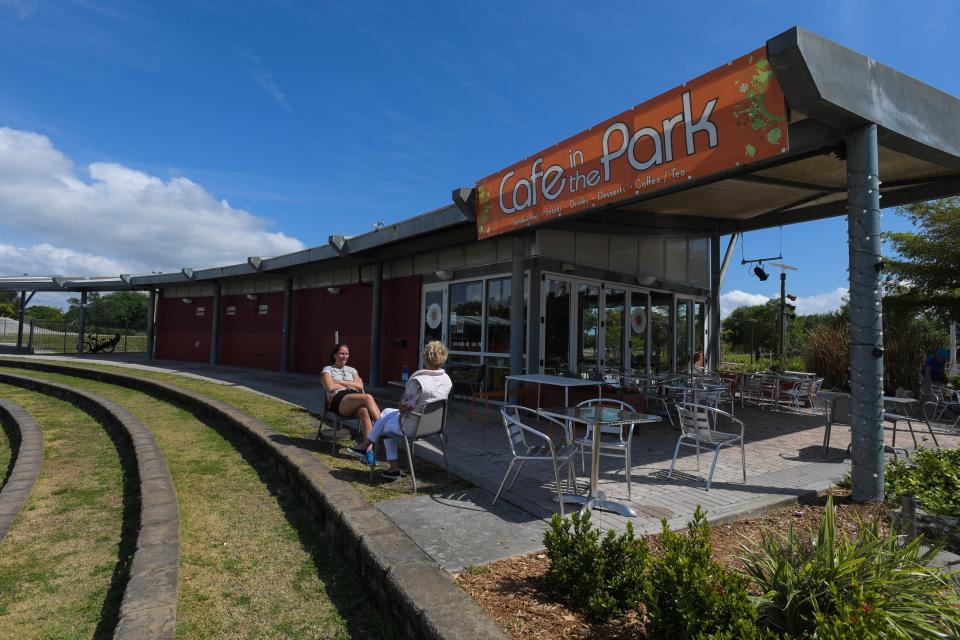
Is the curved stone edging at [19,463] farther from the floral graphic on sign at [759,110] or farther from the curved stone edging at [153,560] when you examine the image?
the floral graphic on sign at [759,110]

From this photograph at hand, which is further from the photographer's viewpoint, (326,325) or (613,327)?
(326,325)

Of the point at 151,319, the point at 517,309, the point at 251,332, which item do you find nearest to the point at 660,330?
the point at 517,309

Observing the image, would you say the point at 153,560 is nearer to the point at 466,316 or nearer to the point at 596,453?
the point at 596,453

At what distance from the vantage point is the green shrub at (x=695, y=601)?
1686mm

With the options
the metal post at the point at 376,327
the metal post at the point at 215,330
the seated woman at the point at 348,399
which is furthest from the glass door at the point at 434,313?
the metal post at the point at 215,330

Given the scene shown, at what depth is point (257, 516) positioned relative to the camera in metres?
3.88

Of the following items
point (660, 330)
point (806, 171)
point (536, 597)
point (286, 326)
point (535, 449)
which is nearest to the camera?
point (536, 597)

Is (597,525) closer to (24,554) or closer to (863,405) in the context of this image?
(863,405)

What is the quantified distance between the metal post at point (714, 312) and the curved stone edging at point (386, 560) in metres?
9.74

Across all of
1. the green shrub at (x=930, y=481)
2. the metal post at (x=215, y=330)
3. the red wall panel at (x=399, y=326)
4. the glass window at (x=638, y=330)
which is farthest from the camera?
the metal post at (x=215, y=330)

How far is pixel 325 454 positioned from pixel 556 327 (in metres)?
4.89

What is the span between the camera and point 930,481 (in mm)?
3855

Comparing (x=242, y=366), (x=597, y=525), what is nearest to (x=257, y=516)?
(x=597, y=525)

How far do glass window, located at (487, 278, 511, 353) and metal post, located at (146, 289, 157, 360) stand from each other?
1739cm
